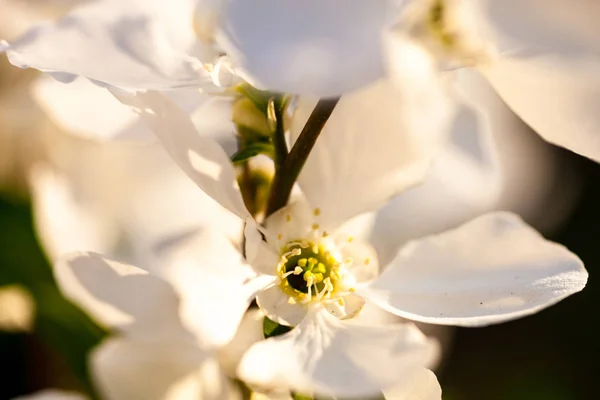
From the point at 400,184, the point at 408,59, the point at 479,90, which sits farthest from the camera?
the point at 479,90

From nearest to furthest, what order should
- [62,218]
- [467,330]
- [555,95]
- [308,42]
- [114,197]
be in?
[308,42] < [555,95] < [62,218] < [114,197] < [467,330]

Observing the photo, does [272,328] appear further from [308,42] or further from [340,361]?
[308,42]

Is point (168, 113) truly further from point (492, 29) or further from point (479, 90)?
point (479, 90)

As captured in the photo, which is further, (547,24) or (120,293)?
(120,293)

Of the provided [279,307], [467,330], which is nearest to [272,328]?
[279,307]

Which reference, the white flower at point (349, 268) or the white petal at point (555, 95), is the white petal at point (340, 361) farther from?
the white petal at point (555, 95)

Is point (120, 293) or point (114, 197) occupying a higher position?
point (120, 293)

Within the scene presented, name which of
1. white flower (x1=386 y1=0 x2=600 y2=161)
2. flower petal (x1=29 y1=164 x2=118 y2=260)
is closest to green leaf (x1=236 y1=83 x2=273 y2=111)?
white flower (x1=386 y1=0 x2=600 y2=161)

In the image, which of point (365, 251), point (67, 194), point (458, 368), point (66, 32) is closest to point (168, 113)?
point (66, 32)
